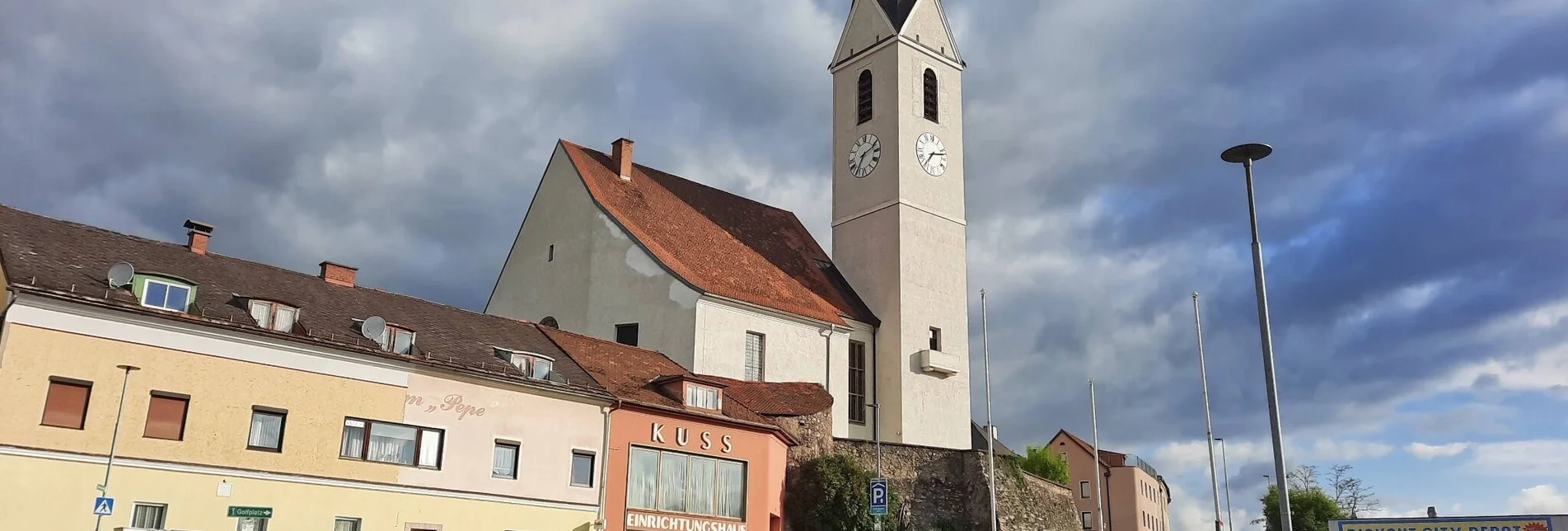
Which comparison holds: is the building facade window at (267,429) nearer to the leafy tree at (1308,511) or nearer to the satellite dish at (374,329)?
the satellite dish at (374,329)

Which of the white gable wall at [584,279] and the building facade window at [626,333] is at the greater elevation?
the white gable wall at [584,279]

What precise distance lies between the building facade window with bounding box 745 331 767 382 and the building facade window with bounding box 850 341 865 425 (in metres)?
5.30

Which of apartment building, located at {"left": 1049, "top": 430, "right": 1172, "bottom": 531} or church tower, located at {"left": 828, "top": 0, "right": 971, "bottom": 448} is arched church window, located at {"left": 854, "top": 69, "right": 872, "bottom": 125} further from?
apartment building, located at {"left": 1049, "top": 430, "right": 1172, "bottom": 531}

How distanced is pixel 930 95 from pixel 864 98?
2.70 m

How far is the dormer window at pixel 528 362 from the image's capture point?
27781 mm

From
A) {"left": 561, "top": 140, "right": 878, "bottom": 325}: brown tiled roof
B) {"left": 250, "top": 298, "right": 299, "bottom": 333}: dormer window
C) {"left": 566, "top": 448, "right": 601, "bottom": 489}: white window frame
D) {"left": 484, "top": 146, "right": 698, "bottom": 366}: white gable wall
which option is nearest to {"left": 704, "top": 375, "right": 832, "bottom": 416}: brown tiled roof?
{"left": 484, "top": 146, "right": 698, "bottom": 366}: white gable wall

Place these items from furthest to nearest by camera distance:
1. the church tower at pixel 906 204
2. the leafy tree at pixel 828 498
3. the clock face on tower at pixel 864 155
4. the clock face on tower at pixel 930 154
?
the clock face on tower at pixel 864 155 < the clock face on tower at pixel 930 154 < the church tower at pixel 906 204 < the leafy tree at pixel 828 498

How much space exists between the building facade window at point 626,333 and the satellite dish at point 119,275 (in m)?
18.0

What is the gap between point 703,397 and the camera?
30688mm

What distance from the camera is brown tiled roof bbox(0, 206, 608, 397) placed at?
70.2ft

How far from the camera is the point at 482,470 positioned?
25.9 m

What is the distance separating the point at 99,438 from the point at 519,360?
362 inches

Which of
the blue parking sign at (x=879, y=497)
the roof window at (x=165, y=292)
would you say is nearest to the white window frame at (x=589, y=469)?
the blue parking sign at (x=879, y=497)

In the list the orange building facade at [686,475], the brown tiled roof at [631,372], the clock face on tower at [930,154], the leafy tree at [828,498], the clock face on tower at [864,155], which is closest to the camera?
the orange building facade at [686,475]
